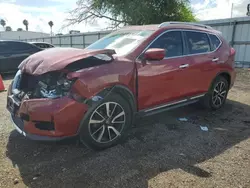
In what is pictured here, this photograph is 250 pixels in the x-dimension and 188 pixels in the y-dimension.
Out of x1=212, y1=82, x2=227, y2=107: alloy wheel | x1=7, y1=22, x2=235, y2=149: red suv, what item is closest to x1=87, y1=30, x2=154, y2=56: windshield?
x1=7, y1=22, x2=235, y2=149: red suv

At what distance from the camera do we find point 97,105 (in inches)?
123

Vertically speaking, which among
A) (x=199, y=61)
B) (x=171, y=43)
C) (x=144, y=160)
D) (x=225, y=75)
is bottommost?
(x=144, y=160)

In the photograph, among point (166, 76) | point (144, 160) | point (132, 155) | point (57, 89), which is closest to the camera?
point (57, 89)

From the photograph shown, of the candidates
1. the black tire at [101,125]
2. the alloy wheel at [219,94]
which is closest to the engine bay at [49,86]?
the black tire at [101,125]

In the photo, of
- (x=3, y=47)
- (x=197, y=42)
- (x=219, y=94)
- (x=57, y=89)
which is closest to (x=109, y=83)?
(x=57, y=89)

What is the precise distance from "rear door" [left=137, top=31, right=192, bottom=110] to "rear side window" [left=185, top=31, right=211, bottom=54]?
0.71 feet

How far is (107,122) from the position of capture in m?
3.33

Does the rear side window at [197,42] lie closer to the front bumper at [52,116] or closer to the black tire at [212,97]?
the black tire at [212,97]

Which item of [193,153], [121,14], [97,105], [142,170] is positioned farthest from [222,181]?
[121,14]

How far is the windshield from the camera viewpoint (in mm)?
3732

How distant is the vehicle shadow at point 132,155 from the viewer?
274cm

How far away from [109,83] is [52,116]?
0.87 metres

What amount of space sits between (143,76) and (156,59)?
0.32 meters

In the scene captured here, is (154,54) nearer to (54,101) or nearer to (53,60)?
(53,60)
